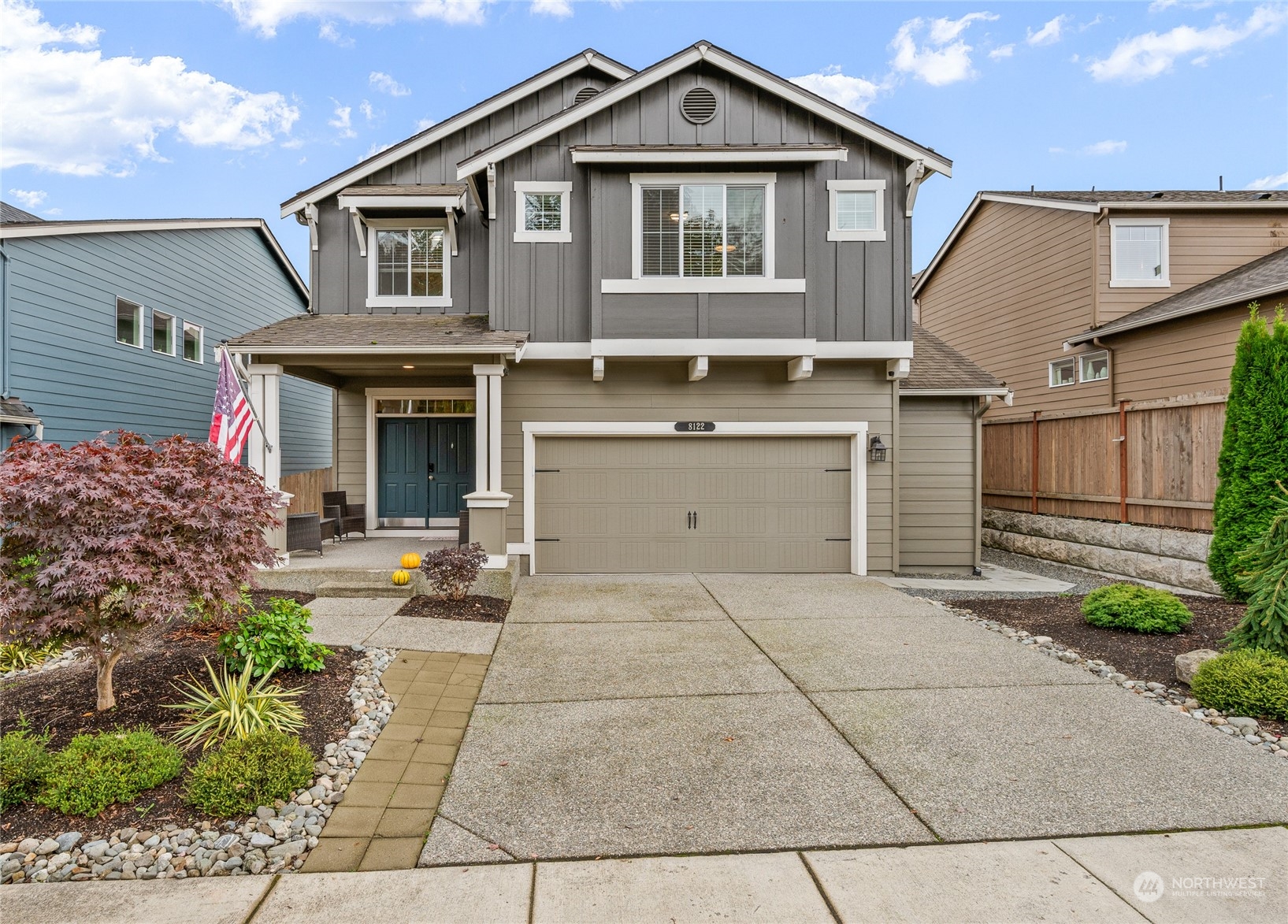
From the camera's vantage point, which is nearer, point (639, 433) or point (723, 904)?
point (723, 904)

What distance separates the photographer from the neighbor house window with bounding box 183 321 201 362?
500 inches

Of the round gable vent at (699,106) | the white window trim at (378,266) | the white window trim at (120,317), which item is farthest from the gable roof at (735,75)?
the white window trim at (120,317)

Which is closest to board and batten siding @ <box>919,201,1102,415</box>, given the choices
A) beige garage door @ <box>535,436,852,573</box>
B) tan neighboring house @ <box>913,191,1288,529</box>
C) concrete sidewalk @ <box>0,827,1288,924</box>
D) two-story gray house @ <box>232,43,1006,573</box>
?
tan neighboring house @ <box>913,191,1288,529</box>

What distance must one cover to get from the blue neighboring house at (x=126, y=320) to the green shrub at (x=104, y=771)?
820 cm

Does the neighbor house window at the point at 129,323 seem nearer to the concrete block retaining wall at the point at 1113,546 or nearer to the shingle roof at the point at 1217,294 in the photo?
the concrete block retaining wall at the point at 1113,546

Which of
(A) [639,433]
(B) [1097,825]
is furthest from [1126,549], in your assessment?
(B) [1097,825]

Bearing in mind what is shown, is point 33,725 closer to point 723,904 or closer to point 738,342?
point 723,904

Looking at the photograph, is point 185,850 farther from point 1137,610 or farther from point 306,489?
point 306,489

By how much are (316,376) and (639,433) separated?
5137mm

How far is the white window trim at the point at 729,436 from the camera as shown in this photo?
8891 millimetres

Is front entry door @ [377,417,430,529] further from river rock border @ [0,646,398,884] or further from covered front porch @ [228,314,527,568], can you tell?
river rock border @ [0,646,398,884]

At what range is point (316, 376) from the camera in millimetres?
9867

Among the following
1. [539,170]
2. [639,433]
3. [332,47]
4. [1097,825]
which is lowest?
[1097,825]

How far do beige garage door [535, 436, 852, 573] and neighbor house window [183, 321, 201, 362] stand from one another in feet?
28.6
